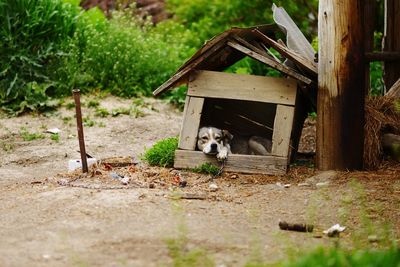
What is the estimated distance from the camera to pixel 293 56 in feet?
28.2

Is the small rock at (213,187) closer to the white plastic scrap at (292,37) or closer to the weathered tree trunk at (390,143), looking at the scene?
the white plastic scrap at (292,37)

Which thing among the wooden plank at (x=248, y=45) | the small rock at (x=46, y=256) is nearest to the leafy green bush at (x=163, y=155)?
the wooden plank at (x=248, y=45)

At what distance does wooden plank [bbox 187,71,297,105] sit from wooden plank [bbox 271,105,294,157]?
0.33ft

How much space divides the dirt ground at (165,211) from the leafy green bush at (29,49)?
2.96 meters

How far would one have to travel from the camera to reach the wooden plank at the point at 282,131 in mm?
8617

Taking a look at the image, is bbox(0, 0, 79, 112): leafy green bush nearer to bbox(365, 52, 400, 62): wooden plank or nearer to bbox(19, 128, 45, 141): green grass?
bbox(19, 128, 45, 141): green grass

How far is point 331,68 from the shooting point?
839cm

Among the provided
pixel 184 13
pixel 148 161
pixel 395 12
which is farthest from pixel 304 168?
pixel 184 13

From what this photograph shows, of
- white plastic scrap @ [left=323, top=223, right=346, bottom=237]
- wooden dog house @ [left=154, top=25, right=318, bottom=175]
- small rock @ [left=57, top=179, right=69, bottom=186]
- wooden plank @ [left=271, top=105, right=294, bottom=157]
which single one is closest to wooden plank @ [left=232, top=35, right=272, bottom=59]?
wooden dog house @ [left=154, top=25, right=318, bottom=175]

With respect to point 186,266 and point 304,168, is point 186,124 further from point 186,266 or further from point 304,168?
point 186,266

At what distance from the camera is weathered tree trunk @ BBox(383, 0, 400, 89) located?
9.96m

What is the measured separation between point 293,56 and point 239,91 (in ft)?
2.37

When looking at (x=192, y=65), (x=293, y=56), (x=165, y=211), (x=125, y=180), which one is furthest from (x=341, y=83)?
(x=165, y=211)

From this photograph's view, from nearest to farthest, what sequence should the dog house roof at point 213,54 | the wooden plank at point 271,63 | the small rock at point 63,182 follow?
1. the small rock at point 63,182
2. the wooden plank at point 271,63
3. the dog house roof at point 213,54
